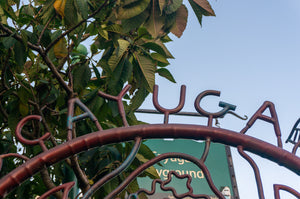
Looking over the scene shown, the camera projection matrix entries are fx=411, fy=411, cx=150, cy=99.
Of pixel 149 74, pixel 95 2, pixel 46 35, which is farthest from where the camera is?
pixel 95 2

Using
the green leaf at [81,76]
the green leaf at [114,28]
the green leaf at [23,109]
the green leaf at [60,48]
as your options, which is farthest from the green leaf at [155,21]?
the green leaf at [23,109]

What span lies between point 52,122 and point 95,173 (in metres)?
0.37

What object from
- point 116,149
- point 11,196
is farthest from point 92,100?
point 11,196

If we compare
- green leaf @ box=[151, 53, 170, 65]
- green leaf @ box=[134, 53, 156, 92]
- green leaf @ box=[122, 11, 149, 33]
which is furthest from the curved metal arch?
green leaf @ box=[151, 53, 170, 65]

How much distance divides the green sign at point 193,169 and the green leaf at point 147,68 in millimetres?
637

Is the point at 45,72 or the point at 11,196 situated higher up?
the point at 45,72

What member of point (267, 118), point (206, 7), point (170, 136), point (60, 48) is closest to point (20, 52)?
point (60, 48)

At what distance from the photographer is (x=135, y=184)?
6.09 feet

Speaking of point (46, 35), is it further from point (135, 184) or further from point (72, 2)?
point (135, 184)

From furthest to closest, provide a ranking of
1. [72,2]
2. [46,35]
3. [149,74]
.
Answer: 1. [46,35]
2. [72,2]
3. [149,74]

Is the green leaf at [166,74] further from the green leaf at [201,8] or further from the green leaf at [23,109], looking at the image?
the green leaf at [23,109]

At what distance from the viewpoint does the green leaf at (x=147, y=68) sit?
5.28 ft

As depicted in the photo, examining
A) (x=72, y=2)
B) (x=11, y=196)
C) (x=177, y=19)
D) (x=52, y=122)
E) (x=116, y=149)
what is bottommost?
(x=11, y=196)

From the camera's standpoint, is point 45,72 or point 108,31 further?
point 45,72
